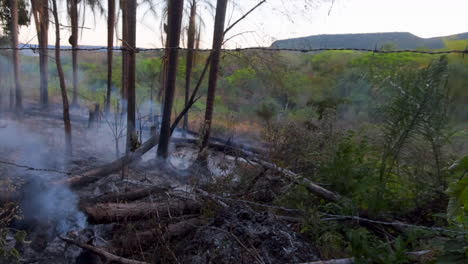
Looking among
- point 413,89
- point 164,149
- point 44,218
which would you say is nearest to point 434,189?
point 413,89

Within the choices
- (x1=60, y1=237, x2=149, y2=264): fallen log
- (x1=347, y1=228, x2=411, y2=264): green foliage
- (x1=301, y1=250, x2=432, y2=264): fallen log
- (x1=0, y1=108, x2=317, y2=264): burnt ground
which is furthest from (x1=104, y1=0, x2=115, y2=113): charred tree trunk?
(x1=347, y1=228, x2=411, y2=264): green foliage

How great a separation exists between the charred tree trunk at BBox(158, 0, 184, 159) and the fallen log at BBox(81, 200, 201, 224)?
2.96 m

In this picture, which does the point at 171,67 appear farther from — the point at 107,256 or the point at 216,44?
the point at 107,256

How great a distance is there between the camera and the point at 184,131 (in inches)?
374

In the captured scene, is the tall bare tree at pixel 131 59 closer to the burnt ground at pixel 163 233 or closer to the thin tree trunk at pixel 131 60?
the thin tree trunk at pixel 131 60

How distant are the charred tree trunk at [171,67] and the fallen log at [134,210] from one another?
296 centimetres

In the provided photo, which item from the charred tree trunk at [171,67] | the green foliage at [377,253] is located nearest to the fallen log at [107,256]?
the green foliage at [377,253]

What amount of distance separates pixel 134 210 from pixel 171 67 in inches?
130

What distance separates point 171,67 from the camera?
5.69 meters

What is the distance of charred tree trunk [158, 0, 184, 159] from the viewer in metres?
5.52

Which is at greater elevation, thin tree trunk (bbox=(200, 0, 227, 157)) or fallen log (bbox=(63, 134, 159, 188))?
thin tree trunk (bbox=(200, 0, 227, 157))

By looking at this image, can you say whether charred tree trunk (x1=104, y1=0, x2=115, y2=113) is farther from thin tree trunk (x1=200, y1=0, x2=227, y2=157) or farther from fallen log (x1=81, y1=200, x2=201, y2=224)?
fallen log (x1=81, y1=200, x2=201, y2=224)

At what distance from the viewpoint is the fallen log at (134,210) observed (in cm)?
292

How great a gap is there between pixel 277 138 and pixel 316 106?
8.31 feet
